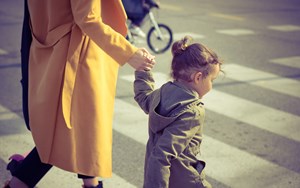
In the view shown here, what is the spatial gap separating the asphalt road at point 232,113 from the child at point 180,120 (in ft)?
5.00

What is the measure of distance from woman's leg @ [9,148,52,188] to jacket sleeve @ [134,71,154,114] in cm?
80

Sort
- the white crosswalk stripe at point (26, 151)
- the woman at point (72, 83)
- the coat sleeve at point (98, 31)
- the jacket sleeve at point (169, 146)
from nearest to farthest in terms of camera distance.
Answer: the jacket sleeve at point (169, 146) < the coat sleeve at point (98, 31) < the woman at point (72, 83) < the white crosswalk stripe at point (26, 151)

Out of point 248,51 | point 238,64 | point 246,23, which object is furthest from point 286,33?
point 238,64

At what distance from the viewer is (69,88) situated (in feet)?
11.0

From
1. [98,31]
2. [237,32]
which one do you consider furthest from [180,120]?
[237,32]

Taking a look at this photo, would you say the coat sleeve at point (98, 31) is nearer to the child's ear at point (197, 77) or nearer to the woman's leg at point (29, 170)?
the child's ear at point (197, 77)

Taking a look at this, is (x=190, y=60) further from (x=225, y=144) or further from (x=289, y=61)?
(x=289, y=61)

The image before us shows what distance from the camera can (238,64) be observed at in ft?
28.9

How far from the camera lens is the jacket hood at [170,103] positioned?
2.90 metres

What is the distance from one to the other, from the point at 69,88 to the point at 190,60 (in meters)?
0.79

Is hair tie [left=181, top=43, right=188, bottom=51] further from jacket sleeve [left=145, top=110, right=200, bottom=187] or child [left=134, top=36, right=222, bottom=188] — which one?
jacket sleeve [left=145, top=110, right=200, bottom=187]

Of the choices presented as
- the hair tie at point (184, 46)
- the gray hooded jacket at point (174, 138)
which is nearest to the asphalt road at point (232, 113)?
the gray hooded jacket at point (174, 138)

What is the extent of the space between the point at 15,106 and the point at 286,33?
6936mm

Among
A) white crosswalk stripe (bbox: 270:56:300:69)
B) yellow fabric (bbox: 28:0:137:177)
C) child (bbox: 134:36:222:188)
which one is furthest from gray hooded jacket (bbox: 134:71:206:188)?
white crosswalk stripe (bbox: 270:56:300:69)
